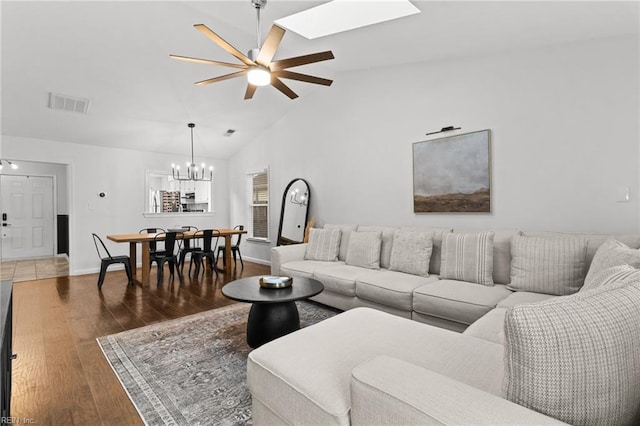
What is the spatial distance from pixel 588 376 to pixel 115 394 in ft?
7.74

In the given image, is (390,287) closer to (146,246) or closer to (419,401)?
(419,401)

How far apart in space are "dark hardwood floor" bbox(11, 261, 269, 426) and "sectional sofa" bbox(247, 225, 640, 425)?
1142 millimetres

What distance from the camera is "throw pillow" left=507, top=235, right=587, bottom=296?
240 centimetres

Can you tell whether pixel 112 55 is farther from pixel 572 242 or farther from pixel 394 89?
pixel 572 242

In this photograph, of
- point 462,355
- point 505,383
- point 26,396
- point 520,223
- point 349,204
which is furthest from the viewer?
point 349,204

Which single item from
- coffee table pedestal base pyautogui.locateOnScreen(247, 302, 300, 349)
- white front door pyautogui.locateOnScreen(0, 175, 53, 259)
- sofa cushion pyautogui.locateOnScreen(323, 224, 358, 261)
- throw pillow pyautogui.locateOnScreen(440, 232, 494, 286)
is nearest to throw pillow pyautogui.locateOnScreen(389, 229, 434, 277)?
throw pillow pyautogui.locateOnScreen(440, 232, 494, 286)

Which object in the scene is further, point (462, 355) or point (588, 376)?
point (462, 355)

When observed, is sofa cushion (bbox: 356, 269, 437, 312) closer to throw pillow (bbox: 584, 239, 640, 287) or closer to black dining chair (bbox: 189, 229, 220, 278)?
throw pillow (bbox: 584, 239, 640, 287)

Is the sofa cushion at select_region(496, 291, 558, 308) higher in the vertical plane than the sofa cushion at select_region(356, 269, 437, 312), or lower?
higher

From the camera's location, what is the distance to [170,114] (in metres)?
5.21

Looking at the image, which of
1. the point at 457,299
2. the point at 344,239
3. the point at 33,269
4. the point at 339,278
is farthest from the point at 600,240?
the point at 33,269

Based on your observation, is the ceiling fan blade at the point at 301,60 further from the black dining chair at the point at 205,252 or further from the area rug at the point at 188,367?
the black dining chair at the point at 205,252

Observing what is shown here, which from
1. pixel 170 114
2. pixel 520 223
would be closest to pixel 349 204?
pixel 520 223

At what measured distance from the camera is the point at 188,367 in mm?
2326
